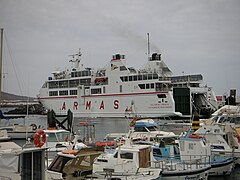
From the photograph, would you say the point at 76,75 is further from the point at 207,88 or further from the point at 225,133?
the point at 225,133

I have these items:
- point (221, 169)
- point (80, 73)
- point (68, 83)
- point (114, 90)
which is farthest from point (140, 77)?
point (221, 169)

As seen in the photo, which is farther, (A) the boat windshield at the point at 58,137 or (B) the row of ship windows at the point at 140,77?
(B) the row of ship windows at the point at 140,77

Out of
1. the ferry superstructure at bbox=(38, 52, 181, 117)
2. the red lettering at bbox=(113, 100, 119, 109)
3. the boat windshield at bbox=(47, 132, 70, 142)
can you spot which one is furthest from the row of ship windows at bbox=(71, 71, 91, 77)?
the boat windshield at bbox=(47, 132, 70, 142)

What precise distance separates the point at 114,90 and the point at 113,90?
0.69ft

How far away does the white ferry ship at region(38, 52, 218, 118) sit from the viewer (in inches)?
1930

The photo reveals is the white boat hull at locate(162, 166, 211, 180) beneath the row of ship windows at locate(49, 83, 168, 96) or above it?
beneath

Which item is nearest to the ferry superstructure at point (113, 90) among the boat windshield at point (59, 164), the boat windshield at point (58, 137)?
the boat windshield at point (58, 137)

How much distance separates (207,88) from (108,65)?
1747 cm

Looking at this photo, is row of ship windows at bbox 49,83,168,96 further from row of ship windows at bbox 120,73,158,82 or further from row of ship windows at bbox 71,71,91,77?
row of ship windows at bbox 71,71,91,77

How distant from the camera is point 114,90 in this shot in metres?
54.7

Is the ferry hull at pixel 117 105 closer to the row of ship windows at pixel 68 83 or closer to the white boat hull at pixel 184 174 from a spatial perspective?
the row of ship windows at pixel 68 83

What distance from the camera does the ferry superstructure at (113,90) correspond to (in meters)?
49.2

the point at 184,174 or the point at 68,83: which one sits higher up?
the point at 68,83

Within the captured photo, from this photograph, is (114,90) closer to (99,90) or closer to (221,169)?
(99,90)
